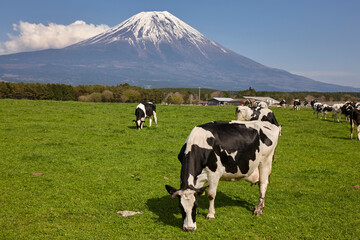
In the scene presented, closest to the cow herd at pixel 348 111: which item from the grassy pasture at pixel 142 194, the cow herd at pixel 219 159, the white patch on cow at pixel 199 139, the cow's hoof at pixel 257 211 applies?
the grassy pasture at pixel 142 194

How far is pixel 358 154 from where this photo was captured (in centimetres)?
1561

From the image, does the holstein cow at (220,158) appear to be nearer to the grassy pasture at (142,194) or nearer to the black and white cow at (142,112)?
the grassy pasture at (142,194)

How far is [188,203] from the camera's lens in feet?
20.8

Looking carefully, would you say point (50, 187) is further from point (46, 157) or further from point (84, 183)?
point (46, 157)

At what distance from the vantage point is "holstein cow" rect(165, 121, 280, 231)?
6.55 metres

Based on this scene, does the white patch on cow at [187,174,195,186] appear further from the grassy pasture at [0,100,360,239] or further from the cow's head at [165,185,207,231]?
the grassy pasture at [0,100,360,239]

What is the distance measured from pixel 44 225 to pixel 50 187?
2.71 metres

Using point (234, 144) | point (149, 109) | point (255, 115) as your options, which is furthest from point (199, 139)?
point (149, 109)

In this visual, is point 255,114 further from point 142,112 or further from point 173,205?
point 173,205

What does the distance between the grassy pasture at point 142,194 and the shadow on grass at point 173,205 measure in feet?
0.09

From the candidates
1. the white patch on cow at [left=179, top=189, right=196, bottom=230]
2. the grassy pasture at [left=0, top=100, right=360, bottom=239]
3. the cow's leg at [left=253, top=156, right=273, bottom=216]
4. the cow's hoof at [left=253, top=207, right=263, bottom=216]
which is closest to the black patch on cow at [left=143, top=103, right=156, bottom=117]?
the grassy pasture at [left=0, top=100, right=360, bottom=239]

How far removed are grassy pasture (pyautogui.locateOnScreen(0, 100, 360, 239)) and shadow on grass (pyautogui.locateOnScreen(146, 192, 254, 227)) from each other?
3 centimetres

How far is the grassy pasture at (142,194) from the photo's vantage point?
22.1 feet

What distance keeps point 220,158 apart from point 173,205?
2358 mm
